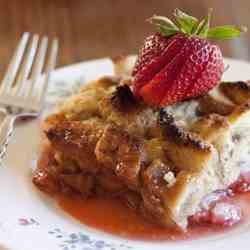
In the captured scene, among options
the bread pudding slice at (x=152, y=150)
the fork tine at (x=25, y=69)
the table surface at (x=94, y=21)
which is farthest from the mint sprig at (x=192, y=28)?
the table surface at (x=94, y=21)

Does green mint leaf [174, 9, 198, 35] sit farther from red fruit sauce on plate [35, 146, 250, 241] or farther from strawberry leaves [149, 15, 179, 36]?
red fruit sauce on plate [35, 146, 250, 241]

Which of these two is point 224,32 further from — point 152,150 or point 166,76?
point 152,150

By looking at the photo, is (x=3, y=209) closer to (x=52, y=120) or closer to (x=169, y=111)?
(x=52, y=120)

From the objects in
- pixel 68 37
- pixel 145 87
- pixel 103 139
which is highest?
pixel 145 87

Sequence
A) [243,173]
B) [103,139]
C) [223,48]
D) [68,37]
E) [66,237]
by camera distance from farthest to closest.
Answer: [68,37]
[223,48]
[243,173]
[103,139]
[66,237]

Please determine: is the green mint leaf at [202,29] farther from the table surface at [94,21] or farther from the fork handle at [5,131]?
the table surface at [94,21]

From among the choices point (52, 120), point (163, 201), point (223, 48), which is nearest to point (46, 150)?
point (52, 120)

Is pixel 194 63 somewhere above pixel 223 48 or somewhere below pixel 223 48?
above

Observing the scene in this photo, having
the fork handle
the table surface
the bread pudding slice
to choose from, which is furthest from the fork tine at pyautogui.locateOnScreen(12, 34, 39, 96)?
the table surface
